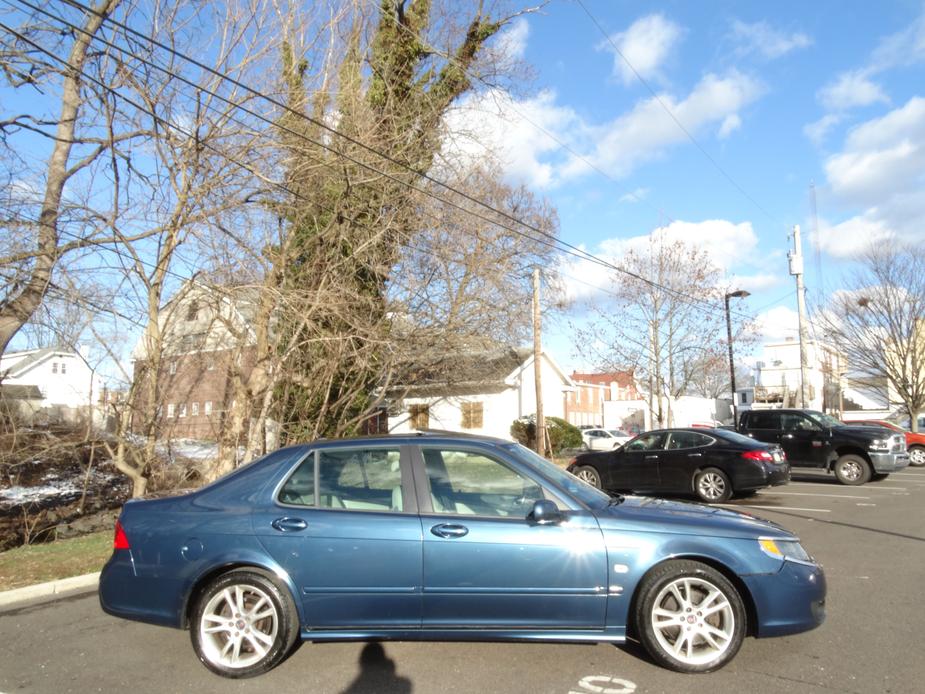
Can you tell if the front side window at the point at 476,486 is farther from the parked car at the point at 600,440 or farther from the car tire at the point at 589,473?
the parked car at the point at 600,440

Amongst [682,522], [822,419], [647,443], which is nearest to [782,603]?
[682,522]

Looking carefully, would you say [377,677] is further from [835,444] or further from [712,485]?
[835,444]

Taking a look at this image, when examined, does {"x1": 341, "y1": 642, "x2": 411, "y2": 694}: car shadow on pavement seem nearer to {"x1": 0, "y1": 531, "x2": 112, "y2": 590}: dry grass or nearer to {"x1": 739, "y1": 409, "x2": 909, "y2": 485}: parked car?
{"x1": 0, "y1": 531, "x2": 112, "y2": 590}: dry grass

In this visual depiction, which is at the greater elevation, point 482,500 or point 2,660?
point 482,500

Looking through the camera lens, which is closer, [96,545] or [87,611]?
[87,611]

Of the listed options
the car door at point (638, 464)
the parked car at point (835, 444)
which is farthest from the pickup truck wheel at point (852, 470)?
the car door at point (638, 464)

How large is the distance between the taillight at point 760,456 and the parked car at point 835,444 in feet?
14.5

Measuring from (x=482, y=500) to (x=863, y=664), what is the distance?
8.49 feet

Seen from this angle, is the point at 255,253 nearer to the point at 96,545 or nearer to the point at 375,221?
the point at 375,221

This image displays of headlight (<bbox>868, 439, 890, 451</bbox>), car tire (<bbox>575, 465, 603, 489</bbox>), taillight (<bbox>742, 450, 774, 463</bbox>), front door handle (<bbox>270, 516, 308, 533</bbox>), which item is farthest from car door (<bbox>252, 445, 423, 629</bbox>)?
headlight (<bbox>868, 439, 890, 451</bbox>)

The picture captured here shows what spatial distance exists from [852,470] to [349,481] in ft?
47.1

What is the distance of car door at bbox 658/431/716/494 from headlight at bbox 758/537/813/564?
27.1ft

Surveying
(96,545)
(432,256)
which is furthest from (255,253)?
(432,256)

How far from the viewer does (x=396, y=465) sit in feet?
14.8
